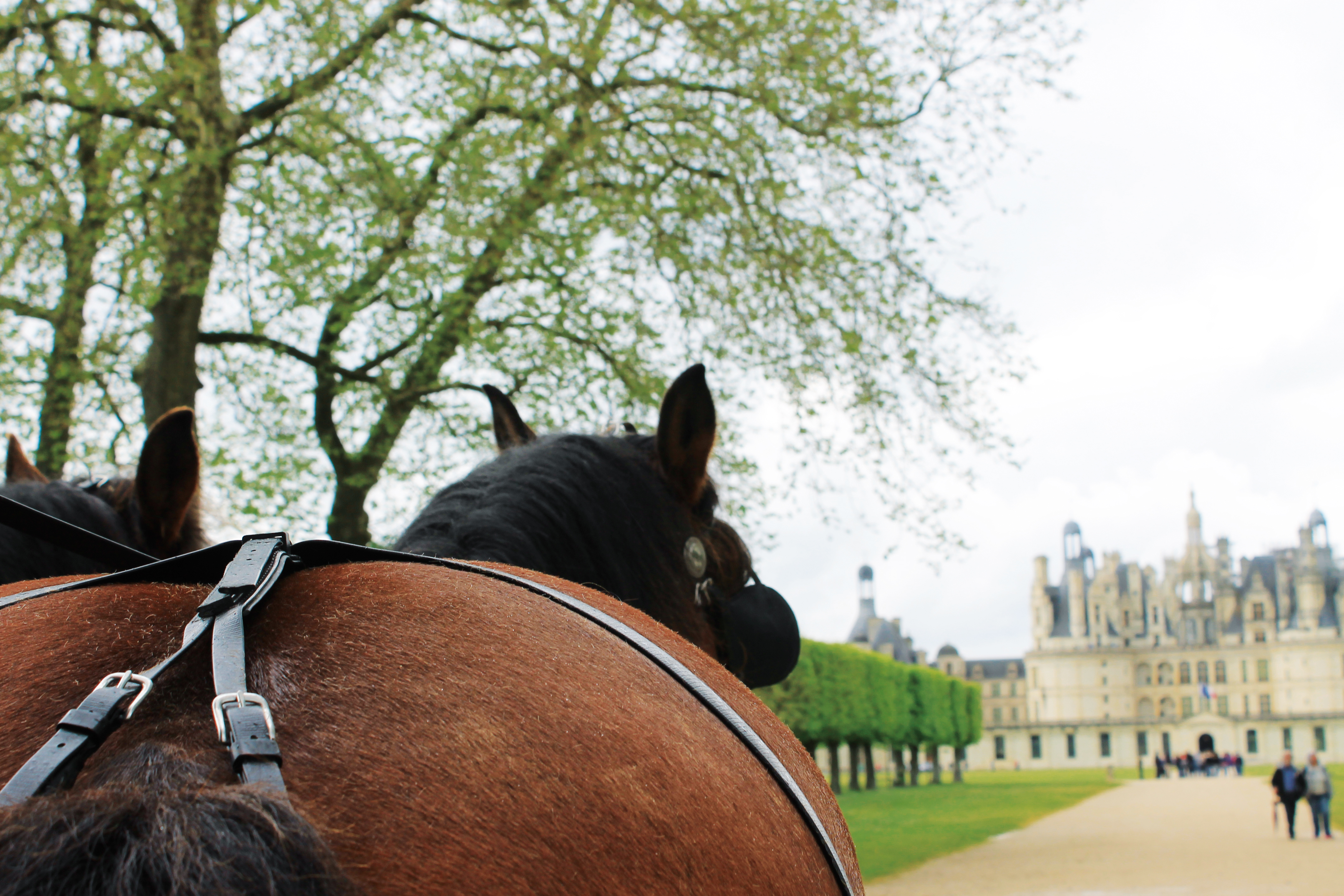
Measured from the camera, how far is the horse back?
801 millimetres

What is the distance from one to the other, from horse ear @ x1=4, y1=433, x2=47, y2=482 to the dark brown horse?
50 centimetres

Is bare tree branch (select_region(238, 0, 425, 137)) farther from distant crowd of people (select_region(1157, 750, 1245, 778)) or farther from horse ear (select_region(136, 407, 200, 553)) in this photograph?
distant crowd of people (select_region(1157, 750, 1245, 778))

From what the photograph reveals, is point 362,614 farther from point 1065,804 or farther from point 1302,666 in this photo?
point 1302,666

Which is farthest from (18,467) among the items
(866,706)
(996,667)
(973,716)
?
(996,667)

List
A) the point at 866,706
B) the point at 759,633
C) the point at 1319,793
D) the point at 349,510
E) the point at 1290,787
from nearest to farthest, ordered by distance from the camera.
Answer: the point at 759,633, the point at 349,510, the point at 1319,793, the point at 1290,787, the point at 866,706

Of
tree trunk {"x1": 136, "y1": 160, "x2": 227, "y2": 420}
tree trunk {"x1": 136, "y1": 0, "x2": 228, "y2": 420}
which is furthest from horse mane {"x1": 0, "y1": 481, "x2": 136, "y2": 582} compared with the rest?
tree trunk {"x1": 136, "y1": 160, "x2": 227, "y2": 420}

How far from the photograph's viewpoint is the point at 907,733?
4434 centimetres

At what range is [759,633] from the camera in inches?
89.7

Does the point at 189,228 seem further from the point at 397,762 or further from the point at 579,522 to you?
the point at 397,762

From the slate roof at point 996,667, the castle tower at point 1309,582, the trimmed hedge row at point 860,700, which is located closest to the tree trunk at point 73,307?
the trimmed hedge row at point 860,700

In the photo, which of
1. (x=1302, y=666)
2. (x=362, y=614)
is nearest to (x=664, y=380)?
(x=362, y=614)

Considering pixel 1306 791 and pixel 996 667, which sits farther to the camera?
pixel 996 667

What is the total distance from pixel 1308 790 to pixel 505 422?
19.8 metres

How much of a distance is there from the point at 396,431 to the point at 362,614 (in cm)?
806
